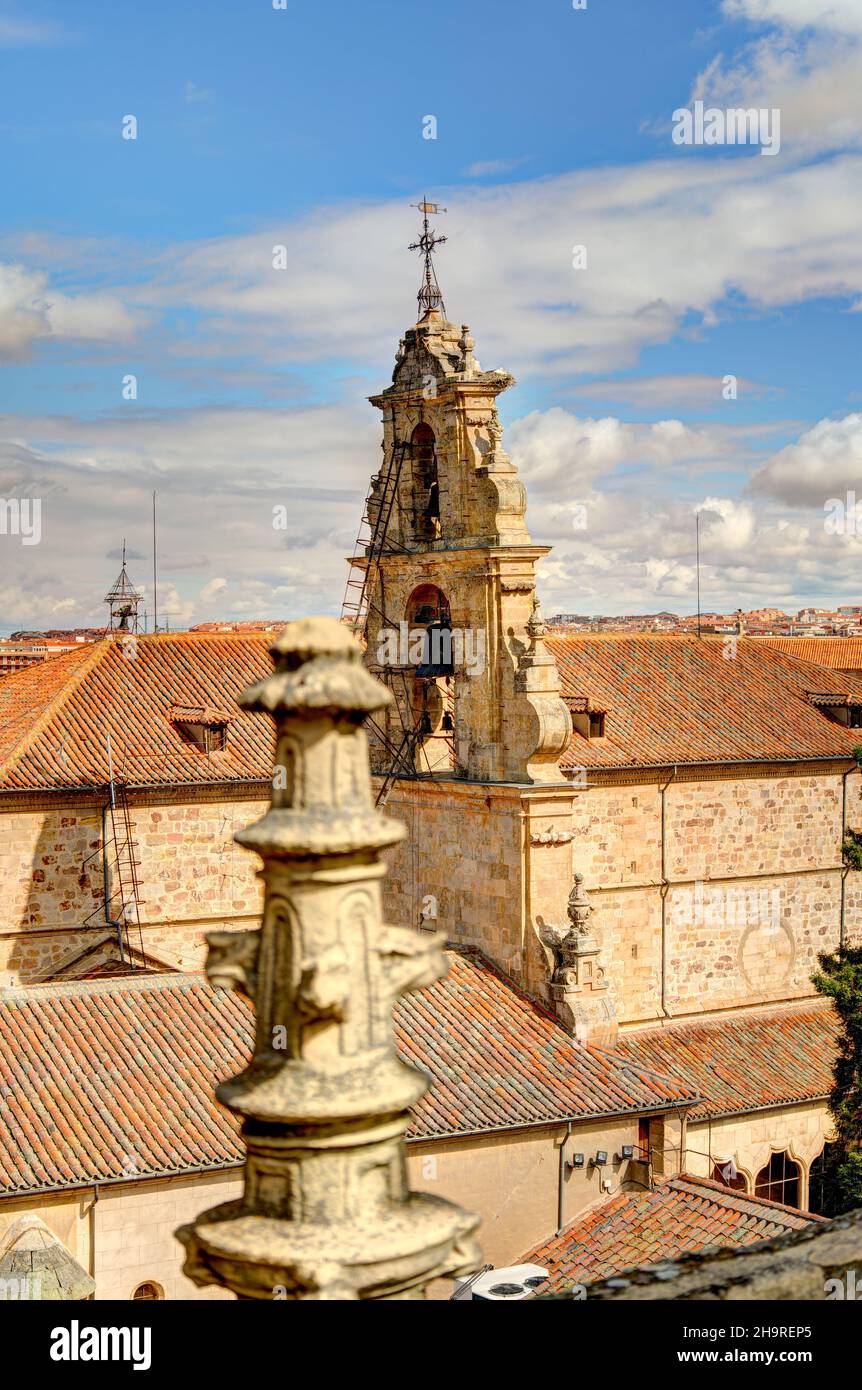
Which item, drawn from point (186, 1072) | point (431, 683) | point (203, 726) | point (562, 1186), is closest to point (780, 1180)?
point (562, 1186)

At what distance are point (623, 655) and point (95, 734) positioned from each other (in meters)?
11.1

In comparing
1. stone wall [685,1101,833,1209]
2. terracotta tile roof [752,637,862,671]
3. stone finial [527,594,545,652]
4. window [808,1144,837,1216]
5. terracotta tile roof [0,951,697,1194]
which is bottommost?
window [808,1144,837,1216]

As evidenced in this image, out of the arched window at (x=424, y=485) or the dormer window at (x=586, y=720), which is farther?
the dormer window at (x=586, y=720)

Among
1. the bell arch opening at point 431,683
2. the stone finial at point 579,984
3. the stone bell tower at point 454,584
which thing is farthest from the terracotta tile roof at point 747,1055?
the stone bell tower at point 454,584

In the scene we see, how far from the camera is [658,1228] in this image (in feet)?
64.2

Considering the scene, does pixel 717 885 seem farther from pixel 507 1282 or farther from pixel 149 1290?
pixel 149 1290

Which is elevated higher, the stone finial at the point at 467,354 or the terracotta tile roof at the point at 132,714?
the stone finial at the point at 467,354

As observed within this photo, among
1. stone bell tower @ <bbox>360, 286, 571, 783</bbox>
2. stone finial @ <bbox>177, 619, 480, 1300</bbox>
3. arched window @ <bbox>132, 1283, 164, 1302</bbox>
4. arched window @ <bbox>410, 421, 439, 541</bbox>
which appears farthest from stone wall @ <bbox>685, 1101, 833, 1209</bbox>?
stone finial @ <bbox>177, 619, 480, 1300</bbox>

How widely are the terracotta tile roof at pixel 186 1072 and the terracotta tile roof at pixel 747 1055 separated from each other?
221 inches

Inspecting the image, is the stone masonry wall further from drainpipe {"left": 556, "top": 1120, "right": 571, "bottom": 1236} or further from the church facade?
drainpipe {"left": 556, "top": 1120, "right": 571, "bottom": 1236}

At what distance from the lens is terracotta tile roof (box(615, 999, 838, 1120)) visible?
1099 inches

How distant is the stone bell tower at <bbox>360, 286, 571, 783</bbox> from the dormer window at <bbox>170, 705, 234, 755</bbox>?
475 centimetres

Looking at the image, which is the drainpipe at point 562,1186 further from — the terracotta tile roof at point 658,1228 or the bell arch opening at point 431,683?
the bell arch opening at point 431,683

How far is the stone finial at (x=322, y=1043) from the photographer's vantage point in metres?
5.49
